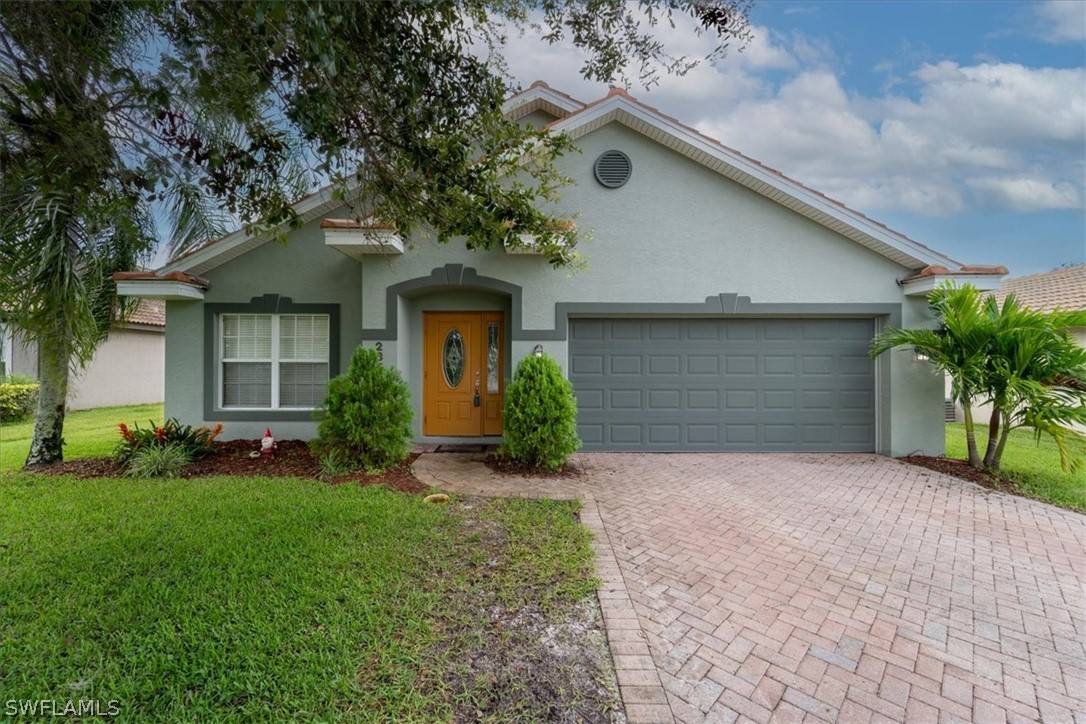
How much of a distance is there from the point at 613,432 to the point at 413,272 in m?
4.78

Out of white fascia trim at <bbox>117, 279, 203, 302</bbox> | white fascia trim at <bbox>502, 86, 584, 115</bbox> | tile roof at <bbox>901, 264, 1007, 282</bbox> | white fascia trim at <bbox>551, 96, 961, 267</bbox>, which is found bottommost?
white fascia trim at <bbox>117, 279, 203, 302</bbox>

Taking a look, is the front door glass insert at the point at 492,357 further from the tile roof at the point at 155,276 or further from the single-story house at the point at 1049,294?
the single-story house at the point at 1049,294

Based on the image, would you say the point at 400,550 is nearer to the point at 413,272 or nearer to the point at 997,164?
the point at 413,272

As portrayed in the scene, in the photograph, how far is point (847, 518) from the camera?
5.43m

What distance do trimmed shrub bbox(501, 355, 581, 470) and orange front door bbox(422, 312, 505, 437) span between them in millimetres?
1999

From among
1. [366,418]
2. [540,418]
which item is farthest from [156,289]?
[540,418]

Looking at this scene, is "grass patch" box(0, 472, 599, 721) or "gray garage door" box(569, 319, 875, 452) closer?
"grass patch" box(0, 472, 599, 721)

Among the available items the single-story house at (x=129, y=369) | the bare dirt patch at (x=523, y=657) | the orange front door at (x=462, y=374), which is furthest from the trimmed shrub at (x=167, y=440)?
the single-story house at (x=129, y=369)

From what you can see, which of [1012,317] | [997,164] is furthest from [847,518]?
[997,164]

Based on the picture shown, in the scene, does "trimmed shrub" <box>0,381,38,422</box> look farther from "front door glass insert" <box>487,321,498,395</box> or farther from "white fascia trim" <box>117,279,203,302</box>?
"front door glass insert" <box>487,321,498,395</box>

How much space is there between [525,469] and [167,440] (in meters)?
6.14

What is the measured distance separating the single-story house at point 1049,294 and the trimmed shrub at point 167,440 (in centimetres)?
1685

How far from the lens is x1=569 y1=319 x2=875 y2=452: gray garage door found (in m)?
8.75

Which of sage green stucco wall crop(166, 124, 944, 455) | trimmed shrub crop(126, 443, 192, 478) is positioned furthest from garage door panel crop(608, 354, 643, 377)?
trimmed shrub crop(126, 443, 192, 478)
